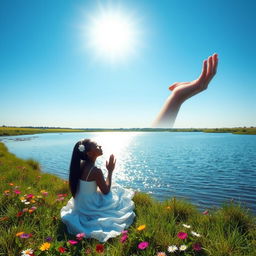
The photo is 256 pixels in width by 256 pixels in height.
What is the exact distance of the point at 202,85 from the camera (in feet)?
5.57

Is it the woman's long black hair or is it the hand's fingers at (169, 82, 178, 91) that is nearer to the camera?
the hand's fingers at (169, 82, 178, 91)

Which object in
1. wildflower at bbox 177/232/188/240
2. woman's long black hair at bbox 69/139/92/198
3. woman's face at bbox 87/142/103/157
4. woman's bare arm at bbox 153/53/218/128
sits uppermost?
woman's bare arm at bbox 153/53/218/128

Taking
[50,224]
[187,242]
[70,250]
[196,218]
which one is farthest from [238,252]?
[50,224]

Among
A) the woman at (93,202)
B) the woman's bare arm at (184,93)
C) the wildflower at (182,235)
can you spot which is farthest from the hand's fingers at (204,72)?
the woman at (93,202)

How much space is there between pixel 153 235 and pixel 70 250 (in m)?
1.19

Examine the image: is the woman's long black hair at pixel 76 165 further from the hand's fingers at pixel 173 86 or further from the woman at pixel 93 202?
the hand's fingers at pixel 173 86

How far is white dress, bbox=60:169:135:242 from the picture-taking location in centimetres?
430

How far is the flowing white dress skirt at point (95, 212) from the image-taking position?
4.30 metres

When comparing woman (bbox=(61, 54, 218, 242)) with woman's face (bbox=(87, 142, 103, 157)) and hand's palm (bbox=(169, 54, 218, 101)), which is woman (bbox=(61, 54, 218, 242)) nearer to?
woman's face (bbox=(87, 142, 103, 157))

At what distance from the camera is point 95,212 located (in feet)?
15.2

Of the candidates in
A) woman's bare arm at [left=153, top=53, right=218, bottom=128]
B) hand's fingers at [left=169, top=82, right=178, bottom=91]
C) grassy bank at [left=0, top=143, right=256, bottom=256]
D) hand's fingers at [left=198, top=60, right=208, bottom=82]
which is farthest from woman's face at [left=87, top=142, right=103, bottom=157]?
hand's fingers at [left=198, top=60, right=208, bottom=82]

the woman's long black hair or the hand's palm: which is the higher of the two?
the hand's palm

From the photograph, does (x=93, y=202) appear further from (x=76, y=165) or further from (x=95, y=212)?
(x=76, y=165)

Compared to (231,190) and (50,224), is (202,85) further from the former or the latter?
(231,190)
